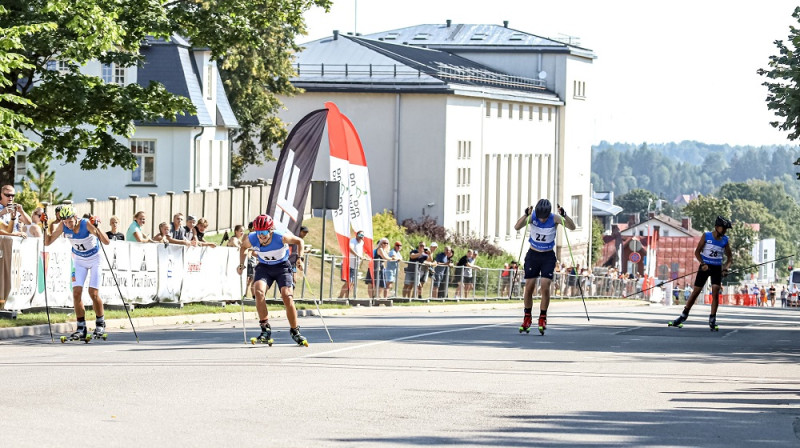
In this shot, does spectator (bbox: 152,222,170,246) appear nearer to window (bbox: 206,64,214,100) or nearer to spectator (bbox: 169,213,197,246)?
spectator (bbox: 169,213,197,246)

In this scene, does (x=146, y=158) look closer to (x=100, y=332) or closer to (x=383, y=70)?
(x=383, y=70)

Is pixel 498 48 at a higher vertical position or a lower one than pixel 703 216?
higher

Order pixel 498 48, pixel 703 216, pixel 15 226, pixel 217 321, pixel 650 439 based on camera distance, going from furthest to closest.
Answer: pixel 703 216
pixel 498 48
pixel 217 321
pixel 15 226
pixel 650 439

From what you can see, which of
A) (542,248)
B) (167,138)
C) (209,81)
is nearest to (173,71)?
(209,81)

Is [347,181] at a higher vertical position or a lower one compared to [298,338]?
higher

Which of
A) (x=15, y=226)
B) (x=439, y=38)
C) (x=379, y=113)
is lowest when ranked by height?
(x=15, y=226)

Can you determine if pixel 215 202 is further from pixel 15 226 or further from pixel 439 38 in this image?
pixel 439 38

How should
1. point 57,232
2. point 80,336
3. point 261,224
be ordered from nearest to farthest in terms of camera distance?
point 261,224 → point 57,232 → point 80,336

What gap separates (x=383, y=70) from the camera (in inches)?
3137

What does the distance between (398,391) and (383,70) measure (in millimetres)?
67380

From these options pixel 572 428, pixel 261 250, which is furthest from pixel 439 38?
pixel 572 428

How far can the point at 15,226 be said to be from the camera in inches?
861

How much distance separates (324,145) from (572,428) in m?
66.6

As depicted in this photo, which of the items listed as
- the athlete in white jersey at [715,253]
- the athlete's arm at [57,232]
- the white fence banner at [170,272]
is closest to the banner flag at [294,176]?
the white fence banner at [170,272]
